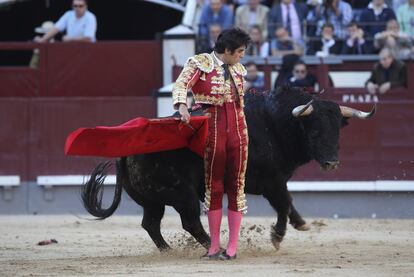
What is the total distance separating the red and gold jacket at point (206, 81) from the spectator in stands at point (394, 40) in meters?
5.02

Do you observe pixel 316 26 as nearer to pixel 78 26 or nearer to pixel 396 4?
pixel 396 4

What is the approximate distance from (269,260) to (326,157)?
828 mm

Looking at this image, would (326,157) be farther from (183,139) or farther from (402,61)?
(402,61)

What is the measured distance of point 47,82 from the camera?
38.8 ft

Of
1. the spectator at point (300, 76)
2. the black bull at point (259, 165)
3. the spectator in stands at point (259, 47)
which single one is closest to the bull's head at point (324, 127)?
the black bull at point (259, 165)

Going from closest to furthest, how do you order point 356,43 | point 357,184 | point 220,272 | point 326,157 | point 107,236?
point 220,272, point 326,157, point 107,236, point 357,184, point 356,43

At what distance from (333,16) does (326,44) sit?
0.34 meters

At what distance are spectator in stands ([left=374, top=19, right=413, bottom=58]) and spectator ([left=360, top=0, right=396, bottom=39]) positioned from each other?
10 centimetres

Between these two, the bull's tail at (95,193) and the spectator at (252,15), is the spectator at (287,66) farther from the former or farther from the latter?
the bull's tail at (95,193)

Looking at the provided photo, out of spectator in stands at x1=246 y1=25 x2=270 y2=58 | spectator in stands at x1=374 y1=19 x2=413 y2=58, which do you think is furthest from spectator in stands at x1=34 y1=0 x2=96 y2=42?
spectator in stands at x1=374 y1=19 x2=413 y2=58

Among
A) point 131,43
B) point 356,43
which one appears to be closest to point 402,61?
point 356,43

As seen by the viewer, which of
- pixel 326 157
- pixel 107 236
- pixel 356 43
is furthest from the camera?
pixel 356 43

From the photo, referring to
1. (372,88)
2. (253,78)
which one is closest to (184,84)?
(253,78)

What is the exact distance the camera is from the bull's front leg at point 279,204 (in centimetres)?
715
